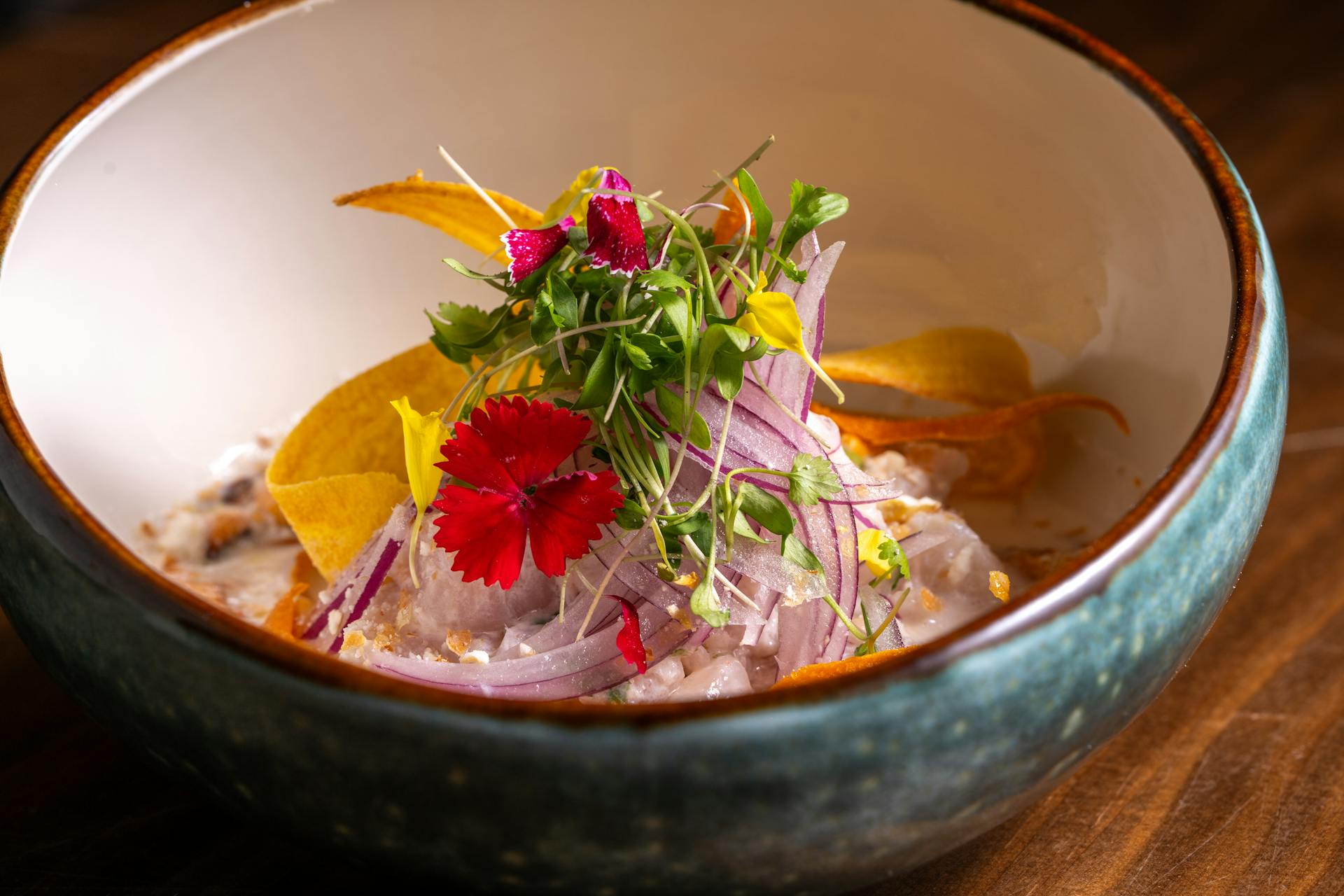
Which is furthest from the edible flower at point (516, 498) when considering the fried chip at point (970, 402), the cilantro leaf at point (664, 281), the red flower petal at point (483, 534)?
the fried chip at point (970, 402)

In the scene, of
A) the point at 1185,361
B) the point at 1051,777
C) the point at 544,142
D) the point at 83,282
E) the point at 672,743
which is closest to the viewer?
the point at 672,743

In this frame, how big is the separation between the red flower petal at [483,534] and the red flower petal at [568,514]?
0.01 meters

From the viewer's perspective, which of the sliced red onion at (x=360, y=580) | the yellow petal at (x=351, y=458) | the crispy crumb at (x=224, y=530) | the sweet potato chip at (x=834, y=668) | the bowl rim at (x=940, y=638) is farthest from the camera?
the crispy crumb at (x=224, y=530)

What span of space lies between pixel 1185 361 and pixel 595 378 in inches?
20.0

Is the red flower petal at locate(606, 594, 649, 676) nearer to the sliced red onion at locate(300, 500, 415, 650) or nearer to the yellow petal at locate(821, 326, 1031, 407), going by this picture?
the sliced red onion at locate(300, 500, 415, 650)

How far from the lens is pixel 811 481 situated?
932 millimetres

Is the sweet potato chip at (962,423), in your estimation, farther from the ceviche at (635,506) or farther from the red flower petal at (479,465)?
the red flower petal at (479,465)

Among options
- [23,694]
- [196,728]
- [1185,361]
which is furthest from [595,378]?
[23,694]

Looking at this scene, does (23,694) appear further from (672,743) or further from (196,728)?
(672,743)

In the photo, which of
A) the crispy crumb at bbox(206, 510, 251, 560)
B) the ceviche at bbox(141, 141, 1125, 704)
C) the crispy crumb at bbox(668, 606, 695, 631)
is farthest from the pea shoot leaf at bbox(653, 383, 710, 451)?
the crispy crumb at bbox(206, 510, 251, 560)

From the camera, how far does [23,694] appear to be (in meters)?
1.16

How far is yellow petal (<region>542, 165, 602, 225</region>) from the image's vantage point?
1042 millimetres

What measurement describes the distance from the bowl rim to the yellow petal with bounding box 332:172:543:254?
29cm

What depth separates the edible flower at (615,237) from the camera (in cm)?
96
